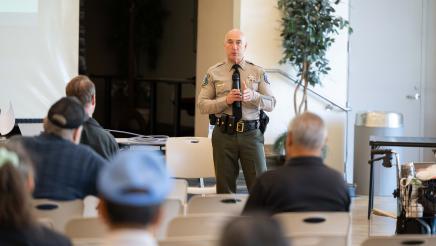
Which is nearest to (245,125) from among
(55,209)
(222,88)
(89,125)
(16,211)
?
(222,88)

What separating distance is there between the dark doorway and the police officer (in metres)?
4.78

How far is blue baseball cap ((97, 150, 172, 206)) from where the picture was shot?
197cm

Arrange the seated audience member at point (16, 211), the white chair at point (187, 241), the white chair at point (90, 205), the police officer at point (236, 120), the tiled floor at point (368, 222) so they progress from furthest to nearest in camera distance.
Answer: the tiled floor at point (368, 222), the police officer at point (236, 120), the white chair at point (90, 205), the white chair at point (187, 241), the seated audience member at point (16, 211)

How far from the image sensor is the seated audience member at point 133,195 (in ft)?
6.49

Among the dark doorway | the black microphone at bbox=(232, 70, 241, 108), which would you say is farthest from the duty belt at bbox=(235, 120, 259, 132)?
the dark doorway

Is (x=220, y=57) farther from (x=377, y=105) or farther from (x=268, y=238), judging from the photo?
(x=268, y=238)

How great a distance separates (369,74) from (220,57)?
1907 millimetres

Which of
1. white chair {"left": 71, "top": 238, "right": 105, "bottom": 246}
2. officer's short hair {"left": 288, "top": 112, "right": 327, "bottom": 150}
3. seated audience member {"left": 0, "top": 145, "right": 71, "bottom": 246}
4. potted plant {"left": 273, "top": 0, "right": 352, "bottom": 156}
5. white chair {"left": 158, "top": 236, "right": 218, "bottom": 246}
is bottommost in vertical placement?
white chair {"left": 71, "top": 238, "right": 105, "bottom": 246}

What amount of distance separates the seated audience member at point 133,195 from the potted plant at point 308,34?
709cm

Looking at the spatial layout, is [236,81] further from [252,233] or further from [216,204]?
[252,233]

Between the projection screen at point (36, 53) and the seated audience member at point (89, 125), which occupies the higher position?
the projection screen at point (36, 53)

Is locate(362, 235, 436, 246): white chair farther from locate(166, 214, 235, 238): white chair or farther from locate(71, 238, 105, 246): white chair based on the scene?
locate(71, 238, 105, 246): white chair

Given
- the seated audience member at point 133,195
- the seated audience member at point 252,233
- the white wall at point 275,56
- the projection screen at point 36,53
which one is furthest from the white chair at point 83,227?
the white wall at point 275,56

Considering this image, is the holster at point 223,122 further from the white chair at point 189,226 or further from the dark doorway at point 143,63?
the dark doorway at point 143,63
